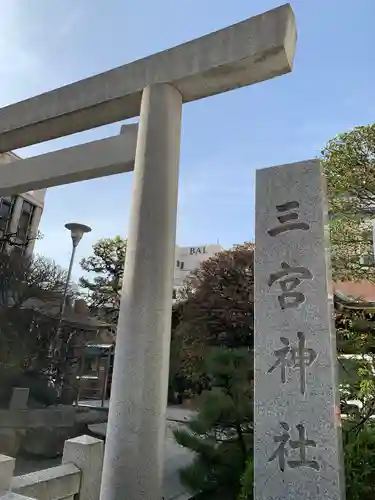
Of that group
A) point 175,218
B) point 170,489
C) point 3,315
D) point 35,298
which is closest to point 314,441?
point 175,218

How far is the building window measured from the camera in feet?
52.4

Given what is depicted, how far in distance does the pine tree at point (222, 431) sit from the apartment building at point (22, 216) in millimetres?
12290

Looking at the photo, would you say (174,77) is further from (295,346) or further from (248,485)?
(248,485)

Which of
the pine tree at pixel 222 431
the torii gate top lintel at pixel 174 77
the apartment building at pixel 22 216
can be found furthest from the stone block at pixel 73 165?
the apartment building at pixel 22 216

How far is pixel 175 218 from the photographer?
11.0 ft

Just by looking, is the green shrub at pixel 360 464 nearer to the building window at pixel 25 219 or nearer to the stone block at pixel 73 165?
the stone block at pixel 73 165

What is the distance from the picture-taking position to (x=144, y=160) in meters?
3.37

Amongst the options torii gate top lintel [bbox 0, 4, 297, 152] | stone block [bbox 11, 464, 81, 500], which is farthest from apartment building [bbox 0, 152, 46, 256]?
stone block [bbox 11, 464, 81, 500]

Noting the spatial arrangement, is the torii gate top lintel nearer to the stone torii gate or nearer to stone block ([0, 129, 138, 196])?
the stone torii gate

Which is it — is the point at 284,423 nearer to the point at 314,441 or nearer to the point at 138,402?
the point at 314,441

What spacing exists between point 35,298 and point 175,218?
7.75 meters

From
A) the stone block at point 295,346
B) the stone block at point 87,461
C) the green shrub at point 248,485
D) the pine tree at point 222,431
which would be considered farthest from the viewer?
the pine tree at point 222,431

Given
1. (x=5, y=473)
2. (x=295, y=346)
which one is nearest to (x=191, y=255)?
(x=5, y=473)

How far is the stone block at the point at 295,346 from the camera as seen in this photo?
6.71 feet
